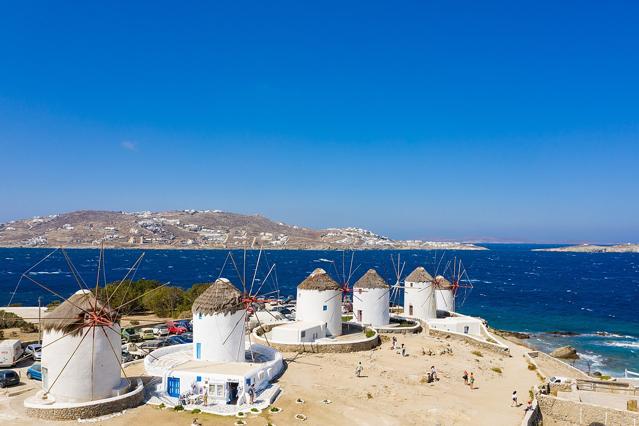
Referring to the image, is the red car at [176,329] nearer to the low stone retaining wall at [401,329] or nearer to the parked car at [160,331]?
the parked car at [160,331]

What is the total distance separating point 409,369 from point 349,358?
4240 mm

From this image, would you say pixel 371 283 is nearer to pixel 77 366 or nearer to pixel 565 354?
pixel 565 354

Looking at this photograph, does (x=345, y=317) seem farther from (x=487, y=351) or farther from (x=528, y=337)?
(x=528, y=337)

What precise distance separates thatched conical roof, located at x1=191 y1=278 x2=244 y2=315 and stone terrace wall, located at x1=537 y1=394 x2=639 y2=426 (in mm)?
17802

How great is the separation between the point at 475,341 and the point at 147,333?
26.8m

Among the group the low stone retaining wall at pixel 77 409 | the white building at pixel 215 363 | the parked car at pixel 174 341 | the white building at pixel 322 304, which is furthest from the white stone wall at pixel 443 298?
the low stone retaining wall at pixel 77 409

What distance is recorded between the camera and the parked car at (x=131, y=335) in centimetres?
3991

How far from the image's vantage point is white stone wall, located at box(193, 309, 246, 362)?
28.9 metres

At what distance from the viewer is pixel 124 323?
48562mm

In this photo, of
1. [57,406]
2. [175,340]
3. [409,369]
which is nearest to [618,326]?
[409,369]

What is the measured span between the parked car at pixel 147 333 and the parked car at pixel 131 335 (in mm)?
345

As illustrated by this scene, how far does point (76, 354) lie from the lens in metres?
22.7

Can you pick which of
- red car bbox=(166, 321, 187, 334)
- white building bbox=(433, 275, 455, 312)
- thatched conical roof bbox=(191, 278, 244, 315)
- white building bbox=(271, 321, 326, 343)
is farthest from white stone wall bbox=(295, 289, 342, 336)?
white building bbox=(433, 275, 455, 312)

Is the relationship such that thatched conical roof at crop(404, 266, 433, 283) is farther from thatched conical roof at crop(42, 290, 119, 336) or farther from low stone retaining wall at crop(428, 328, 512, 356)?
thatched conical roof at crop(42, 290, 119, 336)
